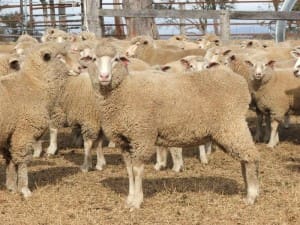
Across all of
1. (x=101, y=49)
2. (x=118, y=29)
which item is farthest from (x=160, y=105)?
(x=118, y=29)

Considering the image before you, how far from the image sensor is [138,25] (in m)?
15.5

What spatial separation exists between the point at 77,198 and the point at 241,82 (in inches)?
79.9

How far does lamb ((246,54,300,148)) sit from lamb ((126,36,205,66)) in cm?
155

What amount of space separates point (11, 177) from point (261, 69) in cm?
413

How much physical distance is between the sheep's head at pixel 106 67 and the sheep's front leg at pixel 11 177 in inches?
56.7

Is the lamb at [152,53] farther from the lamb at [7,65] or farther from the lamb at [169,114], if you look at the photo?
the lamb at [169,114]

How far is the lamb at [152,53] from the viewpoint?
33.2ft

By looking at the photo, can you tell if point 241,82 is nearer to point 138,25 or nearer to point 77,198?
point 77,198

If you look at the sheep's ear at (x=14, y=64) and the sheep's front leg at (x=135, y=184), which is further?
the sheep's ear at (x=14, y=64)

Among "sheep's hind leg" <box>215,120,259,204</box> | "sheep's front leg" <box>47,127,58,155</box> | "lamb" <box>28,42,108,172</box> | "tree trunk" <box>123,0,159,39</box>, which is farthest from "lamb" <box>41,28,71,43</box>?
"sheep's hind leg" <box>215,120,259,204</box>

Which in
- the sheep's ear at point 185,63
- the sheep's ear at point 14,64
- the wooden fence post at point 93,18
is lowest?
the sheep's ear at point 185,63

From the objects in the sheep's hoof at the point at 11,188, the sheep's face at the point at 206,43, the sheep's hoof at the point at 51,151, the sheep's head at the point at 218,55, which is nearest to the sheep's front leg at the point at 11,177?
the sheep's hoof at the point at 11,188

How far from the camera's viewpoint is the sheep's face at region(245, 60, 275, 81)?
8.56m

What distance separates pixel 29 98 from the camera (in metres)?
5.98
